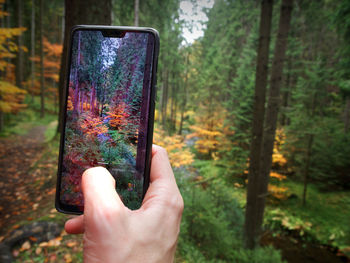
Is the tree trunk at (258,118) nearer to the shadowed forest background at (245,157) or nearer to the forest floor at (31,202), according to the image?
the shadowed forest background at (245,157)

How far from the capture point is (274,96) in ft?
18.2

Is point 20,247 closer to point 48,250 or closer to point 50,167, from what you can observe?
point 48,250

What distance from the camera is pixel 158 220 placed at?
0.98 m

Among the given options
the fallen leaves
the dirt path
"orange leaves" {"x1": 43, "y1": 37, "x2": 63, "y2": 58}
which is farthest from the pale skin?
"orange leaves" {"x1": 43, "y1": 37, "x2": 63, "y2": 58}

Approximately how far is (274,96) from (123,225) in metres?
5.84

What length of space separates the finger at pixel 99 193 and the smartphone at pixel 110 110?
25 centimetres

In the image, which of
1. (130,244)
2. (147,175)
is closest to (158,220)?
(130,244)

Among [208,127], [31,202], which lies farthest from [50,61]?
[31,202]

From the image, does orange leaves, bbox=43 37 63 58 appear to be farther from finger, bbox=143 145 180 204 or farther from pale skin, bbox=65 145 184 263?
pale skin, bbox=65 145 184 263

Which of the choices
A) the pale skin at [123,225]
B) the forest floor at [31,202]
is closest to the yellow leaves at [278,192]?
the forest floor at [31,202]

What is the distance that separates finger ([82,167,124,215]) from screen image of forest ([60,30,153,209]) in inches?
10.0

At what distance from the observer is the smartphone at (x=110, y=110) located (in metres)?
1.26

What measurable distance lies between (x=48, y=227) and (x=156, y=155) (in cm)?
324

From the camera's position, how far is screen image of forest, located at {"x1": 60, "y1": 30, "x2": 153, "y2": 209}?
4.16ft
